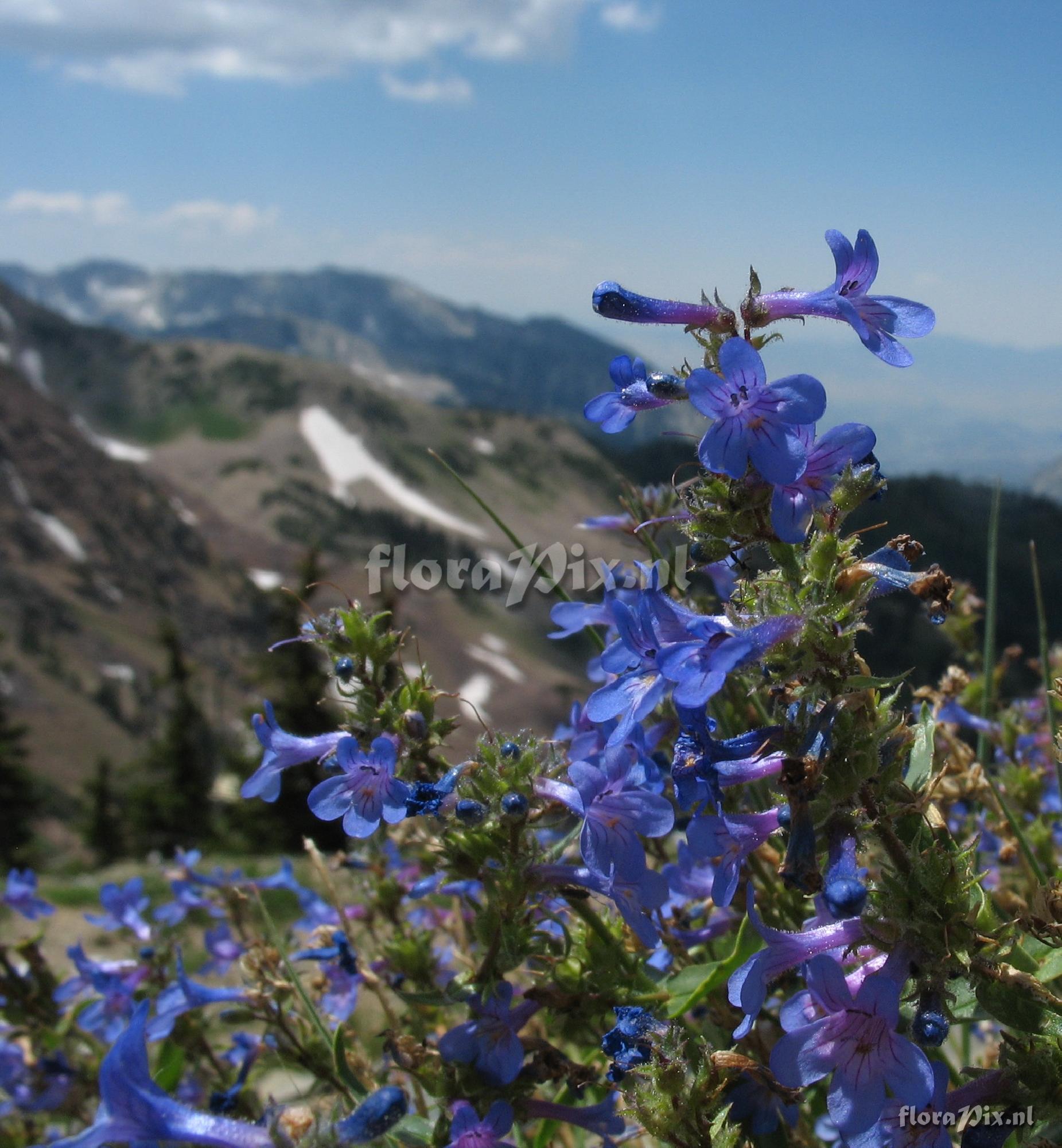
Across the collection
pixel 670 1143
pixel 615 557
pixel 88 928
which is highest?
pixel 615 557

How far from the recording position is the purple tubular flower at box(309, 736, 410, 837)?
2.23 metres

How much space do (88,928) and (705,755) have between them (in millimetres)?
13066

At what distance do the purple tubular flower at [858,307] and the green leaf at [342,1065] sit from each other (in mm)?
1962

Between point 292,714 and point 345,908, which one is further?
point 292,714

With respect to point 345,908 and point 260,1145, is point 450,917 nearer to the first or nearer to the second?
point 345,908

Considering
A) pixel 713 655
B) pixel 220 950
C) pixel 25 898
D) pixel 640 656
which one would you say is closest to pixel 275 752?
pixel 640 656

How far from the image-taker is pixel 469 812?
7.32 ft

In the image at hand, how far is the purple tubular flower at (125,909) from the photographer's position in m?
4.35

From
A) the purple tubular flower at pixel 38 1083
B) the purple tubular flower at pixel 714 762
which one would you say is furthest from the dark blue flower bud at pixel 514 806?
the purple tubular flower at pixel 38 1083

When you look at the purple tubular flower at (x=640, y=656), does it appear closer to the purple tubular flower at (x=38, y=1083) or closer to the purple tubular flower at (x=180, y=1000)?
the purple tubular flower at (x=180, y=1000)

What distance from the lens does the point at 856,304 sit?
7.20ft

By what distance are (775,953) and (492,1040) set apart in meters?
0.86

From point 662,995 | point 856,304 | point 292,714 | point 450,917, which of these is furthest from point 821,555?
point 292,714

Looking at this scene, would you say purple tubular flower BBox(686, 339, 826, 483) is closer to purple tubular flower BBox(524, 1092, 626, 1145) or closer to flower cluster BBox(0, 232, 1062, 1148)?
flower cluster BBox(0, 232, 1062, 1148)
